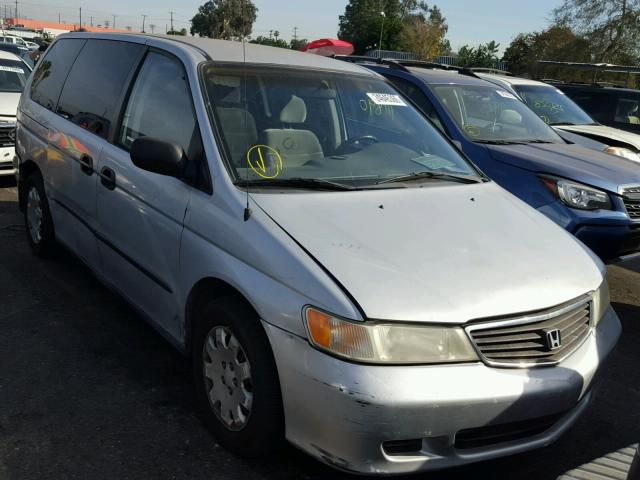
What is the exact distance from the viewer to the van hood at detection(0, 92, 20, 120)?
7998mm

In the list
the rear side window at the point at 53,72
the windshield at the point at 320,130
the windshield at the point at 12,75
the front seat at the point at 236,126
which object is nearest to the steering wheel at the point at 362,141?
the windshield at the point at 320,130

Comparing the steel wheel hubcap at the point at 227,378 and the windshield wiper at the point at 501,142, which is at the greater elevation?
the windshield wiper at the point at 501,142

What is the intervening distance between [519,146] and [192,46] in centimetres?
337

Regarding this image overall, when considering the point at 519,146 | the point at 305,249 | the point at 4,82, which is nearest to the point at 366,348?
the point at 305,249

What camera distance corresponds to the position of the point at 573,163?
5461 millimetres

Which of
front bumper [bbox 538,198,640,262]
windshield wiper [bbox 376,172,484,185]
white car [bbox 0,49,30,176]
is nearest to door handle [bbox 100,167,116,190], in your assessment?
windshield wiper [bbox 376,172,484,185]

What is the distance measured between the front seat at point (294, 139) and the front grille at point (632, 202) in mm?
2993

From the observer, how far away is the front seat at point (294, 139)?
3281 mm

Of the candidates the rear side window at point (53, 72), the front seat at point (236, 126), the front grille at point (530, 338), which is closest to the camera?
the front grille at point (530, 338)

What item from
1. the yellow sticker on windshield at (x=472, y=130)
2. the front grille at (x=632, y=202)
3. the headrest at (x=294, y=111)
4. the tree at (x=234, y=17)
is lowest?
the front grille at (x=632, y=202)

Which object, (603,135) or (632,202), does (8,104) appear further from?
(603,135)

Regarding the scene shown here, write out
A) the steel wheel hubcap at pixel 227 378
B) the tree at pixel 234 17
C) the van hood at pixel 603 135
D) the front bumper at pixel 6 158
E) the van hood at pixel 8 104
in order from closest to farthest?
1. the steel wheel hubcap at pixel 227 378
2. the tree at pixel 234 17
3. the front bumper at pixel 6 158
4. the van hood at pixel 8 104
5. the van hood at pixel 603 135

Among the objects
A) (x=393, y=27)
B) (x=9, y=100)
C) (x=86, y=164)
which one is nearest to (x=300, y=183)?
(x=86, y=164)

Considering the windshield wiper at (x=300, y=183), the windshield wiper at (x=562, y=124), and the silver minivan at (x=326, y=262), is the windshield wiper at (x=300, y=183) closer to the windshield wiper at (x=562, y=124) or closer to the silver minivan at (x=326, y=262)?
the silver minivan at (x=326, y=262)
